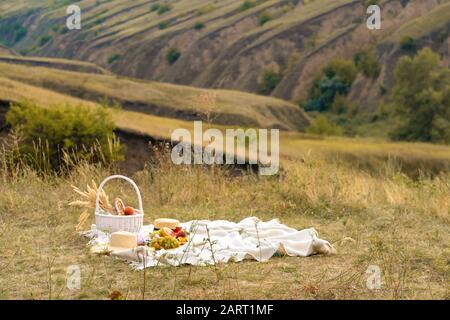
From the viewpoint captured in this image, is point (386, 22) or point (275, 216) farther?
point (386, 22)

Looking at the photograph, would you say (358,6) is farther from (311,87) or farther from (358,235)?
(358,235)

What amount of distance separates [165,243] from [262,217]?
2595 mm

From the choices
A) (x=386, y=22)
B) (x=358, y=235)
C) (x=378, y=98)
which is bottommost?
(x=358, y=235)

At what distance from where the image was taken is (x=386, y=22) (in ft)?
277

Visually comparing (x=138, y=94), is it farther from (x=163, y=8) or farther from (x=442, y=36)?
(x=163, y=8)

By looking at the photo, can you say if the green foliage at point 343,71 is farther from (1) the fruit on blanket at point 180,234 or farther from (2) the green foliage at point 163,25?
(1) the fruit on blanket at point 180,234

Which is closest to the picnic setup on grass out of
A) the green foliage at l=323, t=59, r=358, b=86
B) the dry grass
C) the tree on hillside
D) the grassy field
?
the dry grass

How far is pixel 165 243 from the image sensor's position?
7191mm

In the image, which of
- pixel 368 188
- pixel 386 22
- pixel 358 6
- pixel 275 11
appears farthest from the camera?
pixel 275 11

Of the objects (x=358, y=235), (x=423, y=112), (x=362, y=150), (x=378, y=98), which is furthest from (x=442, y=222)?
(x=378, y=98)

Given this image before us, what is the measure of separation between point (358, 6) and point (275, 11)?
18854 millimetres

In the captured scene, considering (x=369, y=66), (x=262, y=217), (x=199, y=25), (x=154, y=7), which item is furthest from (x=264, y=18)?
(x=262, y=217)

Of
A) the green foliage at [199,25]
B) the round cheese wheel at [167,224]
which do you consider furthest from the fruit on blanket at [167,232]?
the green foliage at [199,25]

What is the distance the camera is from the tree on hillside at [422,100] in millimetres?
54022
